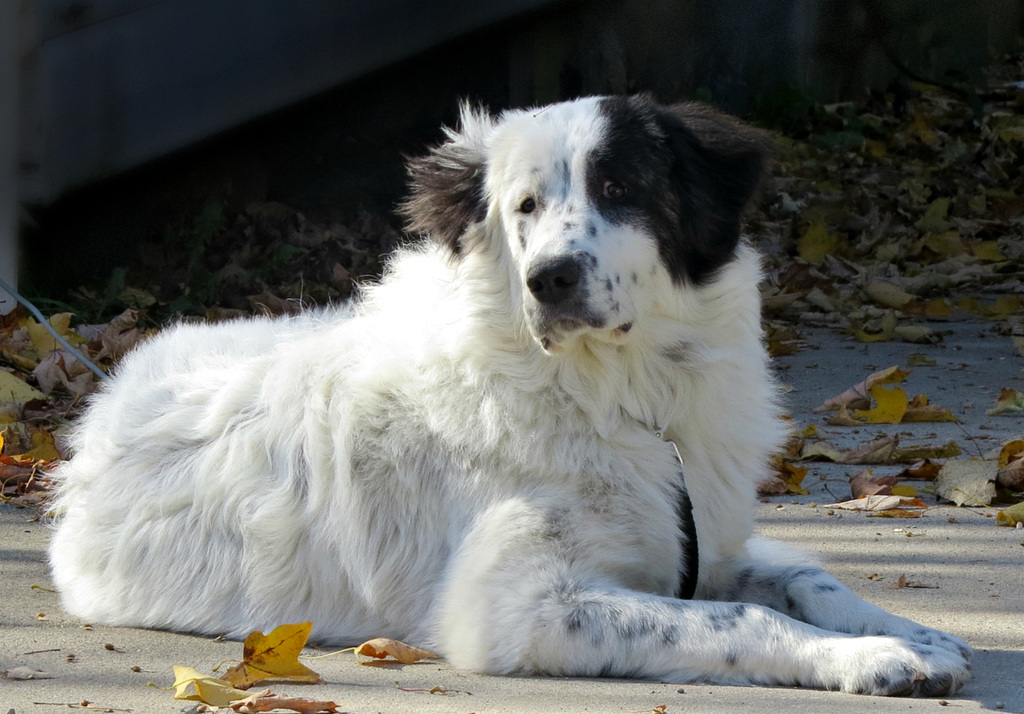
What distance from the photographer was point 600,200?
3.78m

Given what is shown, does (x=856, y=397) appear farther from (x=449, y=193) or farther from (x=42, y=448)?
(x=42, y=448)

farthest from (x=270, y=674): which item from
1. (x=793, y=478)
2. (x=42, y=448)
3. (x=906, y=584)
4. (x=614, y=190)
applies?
(x=42, y=448)

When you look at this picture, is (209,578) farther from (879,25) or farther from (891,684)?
(879,25)

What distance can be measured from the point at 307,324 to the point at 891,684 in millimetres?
2275

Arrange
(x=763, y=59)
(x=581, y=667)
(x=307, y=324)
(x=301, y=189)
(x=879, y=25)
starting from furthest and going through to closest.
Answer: (x=879, y=25) < (x=763, y=59) < (x=301, y=189) < (x=307, y=324) < (x=581, y=667)

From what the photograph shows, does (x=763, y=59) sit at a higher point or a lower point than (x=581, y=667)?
higher

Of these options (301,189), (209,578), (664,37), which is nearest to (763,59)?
(664,37)

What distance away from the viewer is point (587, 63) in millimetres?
11258

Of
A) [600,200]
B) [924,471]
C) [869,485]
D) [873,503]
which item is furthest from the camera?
[924,471]

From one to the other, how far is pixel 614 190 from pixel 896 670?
1495 millimetres

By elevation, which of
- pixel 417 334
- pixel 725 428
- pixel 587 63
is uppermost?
pixel 587 63

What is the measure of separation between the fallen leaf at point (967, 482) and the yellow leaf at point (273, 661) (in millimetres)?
2712

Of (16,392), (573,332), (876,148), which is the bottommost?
(16,392)

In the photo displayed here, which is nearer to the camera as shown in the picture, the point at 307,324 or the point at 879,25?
the point at 307,324
